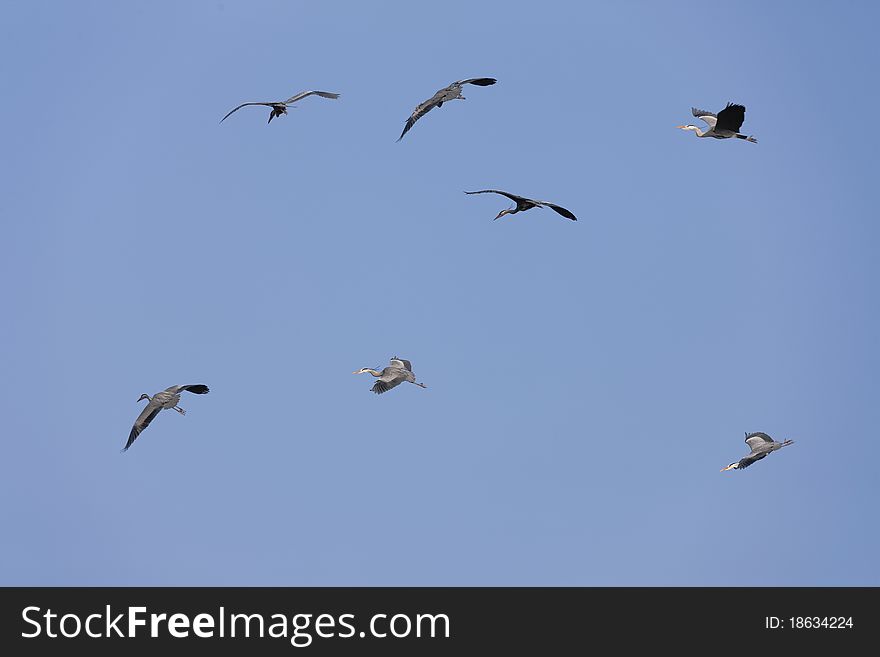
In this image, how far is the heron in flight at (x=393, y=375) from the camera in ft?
334

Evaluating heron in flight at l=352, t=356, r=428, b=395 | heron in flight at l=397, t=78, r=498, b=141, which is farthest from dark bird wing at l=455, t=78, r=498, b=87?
heron in flight at l=352, t=356, r=428, b=395

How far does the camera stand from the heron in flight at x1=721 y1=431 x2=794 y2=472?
323 ft

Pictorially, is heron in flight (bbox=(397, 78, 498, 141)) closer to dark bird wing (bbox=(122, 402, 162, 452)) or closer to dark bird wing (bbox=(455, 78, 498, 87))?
dark bird wing (bbox=(455, 78, 498, 87))

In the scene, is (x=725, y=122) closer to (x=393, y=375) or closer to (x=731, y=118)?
(x=731, y=118)

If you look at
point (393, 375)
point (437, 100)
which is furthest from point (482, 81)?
point (393, 375)

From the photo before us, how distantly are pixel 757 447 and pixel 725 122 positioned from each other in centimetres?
1475

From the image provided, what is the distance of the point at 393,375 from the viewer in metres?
102

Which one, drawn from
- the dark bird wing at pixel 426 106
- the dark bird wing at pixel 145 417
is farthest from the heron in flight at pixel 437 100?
the dark bird wing at pixel 145 417

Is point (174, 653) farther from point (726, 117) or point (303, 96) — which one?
point (726, 117)

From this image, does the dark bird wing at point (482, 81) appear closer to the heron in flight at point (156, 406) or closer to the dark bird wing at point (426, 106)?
the dark bird wing at point (426, 106)

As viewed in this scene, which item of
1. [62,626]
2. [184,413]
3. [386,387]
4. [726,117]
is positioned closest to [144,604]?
[62,626]

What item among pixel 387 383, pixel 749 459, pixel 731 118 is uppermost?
pixel 731 118

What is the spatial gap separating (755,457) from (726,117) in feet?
50.4

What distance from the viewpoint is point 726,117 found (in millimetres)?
94812
